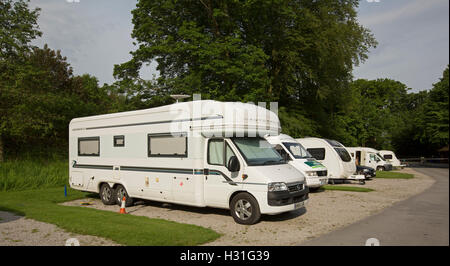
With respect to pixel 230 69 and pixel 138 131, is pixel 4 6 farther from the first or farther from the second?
pixel 138 131

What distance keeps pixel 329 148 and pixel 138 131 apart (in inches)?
428

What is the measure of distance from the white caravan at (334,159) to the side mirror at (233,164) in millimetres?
10662

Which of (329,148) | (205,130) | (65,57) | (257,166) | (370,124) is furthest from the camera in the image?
(370,124)

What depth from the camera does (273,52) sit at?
89.7 ft

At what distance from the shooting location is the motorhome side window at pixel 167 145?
33.5ft

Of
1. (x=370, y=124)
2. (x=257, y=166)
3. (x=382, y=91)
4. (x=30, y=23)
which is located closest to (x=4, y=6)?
(x=30, y=23)

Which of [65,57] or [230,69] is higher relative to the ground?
[65,57]

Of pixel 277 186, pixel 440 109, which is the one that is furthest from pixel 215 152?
pixel 440 109

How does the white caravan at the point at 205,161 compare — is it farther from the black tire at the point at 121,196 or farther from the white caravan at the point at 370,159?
the white caravan at the point at 370,159

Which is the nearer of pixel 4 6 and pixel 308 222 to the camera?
pixel 308 222

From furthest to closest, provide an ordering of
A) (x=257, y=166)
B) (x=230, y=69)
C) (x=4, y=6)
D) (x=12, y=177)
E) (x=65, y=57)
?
(x=65, y=57) < (x=4, y=6) < (x=230, y=69) < (x=12, y=177) < (x=257, y=166)

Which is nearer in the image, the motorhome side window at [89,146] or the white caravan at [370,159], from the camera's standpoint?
the motorhome side window at [89,146]

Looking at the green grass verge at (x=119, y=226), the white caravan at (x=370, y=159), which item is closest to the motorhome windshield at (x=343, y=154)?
the green grass verge at (x=119, y=226)

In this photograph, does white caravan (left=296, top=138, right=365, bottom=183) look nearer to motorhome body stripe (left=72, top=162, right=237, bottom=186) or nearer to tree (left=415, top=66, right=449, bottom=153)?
motorhome body stripe (left=72, top=162, right=237, bottom=186)
